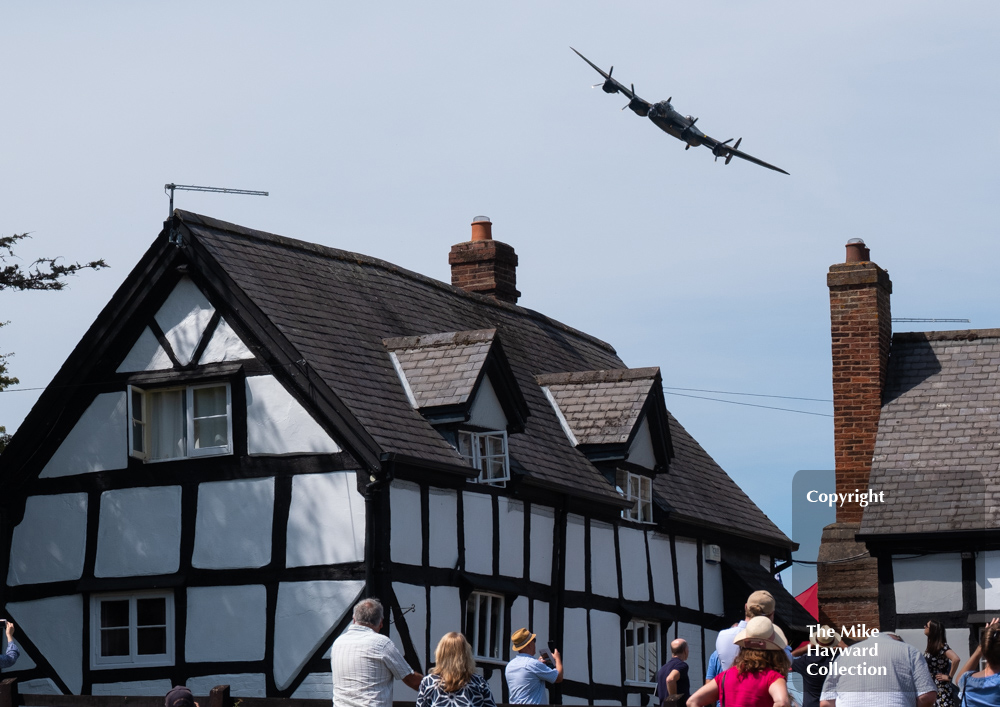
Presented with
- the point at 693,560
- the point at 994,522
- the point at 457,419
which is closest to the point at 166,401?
the point at 457,419

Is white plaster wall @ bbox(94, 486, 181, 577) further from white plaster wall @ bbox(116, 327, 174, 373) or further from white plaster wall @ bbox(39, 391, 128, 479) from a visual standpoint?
white plaster wall @ bbox(116, 327, 174, 373)

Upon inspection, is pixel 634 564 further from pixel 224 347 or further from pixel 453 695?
pixel 453 695

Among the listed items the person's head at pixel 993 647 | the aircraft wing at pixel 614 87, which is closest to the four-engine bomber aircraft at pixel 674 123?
the aircraft wing at pixel 614 87

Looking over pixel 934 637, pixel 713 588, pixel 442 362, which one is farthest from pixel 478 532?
pixel 934 637

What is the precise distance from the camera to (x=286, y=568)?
1739 cm

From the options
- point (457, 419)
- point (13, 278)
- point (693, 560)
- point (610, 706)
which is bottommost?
point (610, 706)

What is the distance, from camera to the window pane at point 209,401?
18361mm

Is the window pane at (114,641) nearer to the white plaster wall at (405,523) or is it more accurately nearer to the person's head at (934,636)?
the white plaster wall at (405,523)

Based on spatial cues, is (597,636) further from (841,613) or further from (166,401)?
(166,401)

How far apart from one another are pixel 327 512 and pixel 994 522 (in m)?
9.84

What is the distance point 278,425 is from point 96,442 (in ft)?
8.28

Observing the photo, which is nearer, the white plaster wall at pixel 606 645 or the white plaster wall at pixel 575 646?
the white plaster wall at pixel 575 646

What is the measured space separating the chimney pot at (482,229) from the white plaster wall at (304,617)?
36.3ft

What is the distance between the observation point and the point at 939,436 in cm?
2389
